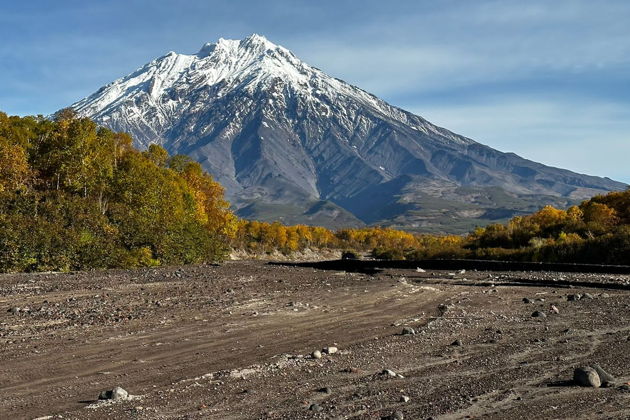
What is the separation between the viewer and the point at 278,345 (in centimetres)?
1420

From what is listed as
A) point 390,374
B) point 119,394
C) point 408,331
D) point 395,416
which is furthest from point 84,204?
point 395,416

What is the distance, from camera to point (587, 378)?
384 inches

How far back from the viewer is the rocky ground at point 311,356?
9.03m

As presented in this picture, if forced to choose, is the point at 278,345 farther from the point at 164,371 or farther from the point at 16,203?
the point at 16,203

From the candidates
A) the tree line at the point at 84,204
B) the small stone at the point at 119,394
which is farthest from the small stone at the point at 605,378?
the tree line at the point at 84,204

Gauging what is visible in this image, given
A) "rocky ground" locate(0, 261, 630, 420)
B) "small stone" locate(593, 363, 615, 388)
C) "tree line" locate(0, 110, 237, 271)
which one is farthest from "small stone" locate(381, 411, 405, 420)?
"tree line" locate(0, 110, 237, 271)

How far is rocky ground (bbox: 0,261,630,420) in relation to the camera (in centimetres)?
903

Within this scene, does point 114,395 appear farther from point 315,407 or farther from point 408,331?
point 408,331

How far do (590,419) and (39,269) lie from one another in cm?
4171

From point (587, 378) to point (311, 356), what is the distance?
5.70 meters

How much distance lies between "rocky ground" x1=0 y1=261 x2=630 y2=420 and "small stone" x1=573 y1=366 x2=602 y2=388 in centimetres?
21

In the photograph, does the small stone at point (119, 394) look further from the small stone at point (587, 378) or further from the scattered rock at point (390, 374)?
the small stone at point (587, 378)

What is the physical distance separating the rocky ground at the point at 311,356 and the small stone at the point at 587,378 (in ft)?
0.69

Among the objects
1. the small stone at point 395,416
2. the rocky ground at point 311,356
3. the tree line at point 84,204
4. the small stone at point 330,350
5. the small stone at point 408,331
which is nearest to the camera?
the small stone at point 395,416
